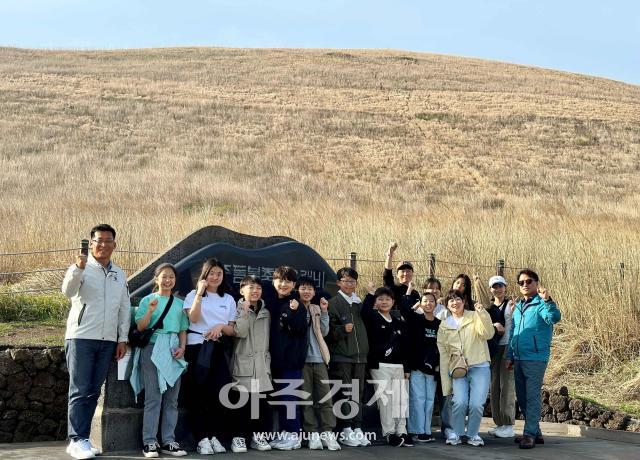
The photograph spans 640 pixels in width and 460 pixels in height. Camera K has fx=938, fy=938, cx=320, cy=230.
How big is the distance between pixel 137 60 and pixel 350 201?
146 ft

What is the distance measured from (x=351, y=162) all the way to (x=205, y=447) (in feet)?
112

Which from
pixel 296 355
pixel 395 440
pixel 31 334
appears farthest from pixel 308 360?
pixel 31 334

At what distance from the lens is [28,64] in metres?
63.4

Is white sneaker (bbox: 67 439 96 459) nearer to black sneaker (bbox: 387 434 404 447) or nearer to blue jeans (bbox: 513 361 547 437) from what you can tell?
black sneaker (bbox: 387 434 404 447)

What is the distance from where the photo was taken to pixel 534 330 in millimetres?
8688

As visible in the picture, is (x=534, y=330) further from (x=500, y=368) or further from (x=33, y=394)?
(x=33, y=394)

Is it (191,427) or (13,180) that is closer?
(191,427)

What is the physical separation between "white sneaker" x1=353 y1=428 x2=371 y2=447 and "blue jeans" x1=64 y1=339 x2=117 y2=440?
2407mm

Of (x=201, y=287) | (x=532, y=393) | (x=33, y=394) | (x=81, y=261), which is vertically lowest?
(x=33, y=394)

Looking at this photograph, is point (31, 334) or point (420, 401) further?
point (31, 334)

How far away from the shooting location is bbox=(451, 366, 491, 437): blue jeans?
28.5 feet

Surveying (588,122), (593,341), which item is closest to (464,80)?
(588,122)

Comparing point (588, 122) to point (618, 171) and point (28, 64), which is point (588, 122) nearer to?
point (618, 171)

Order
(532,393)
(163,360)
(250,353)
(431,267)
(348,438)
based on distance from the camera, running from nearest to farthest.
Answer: (163,360)
(250,353)
(348,438)
(532,393)
(431,267)
